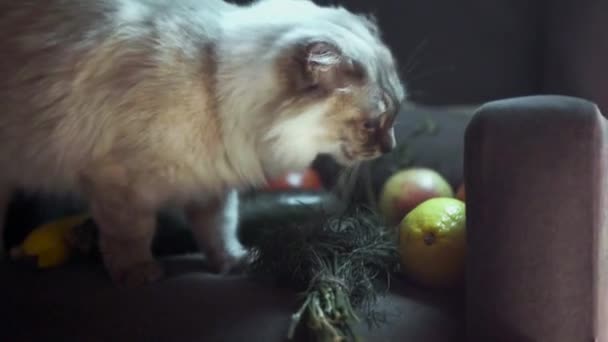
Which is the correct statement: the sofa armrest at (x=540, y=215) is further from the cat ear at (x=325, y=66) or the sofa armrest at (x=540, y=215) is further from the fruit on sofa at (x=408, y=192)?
the fruit on sofa at (x=408, y=192)

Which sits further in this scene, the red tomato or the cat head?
the red tomato

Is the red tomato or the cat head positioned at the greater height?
the cat head

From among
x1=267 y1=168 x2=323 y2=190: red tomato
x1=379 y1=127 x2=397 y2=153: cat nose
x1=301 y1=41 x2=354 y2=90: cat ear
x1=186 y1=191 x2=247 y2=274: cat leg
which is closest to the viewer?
x1=301 y1=41 x2=354 y2=90: cat ear

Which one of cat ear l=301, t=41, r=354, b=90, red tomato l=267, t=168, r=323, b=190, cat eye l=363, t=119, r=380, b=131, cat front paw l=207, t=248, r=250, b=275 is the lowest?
red tomato l=267, t=168, r=323, b=190

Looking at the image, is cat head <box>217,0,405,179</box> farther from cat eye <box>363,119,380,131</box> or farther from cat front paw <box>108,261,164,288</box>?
cat front paw <box>108,261,164,288</box>

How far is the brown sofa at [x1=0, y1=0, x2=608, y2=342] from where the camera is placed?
3.13 ft

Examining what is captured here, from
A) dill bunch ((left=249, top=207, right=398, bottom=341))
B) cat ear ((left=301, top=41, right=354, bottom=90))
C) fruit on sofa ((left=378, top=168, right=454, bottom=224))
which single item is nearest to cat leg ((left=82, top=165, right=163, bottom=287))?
dill bunch ((left=249, top=207, right=398, bottom=341))

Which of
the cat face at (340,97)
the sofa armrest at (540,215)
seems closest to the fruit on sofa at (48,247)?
the cat face at (340,97)

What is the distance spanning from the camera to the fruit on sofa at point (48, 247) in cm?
136

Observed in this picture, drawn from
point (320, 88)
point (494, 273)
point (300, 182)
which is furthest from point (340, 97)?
point (300, 182)

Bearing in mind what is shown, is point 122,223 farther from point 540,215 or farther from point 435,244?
point 540,215

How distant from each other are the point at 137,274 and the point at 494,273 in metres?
0.65

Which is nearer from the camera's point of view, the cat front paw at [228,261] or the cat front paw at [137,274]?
the cat front paw at [137,274]

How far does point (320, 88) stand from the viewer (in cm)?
120
